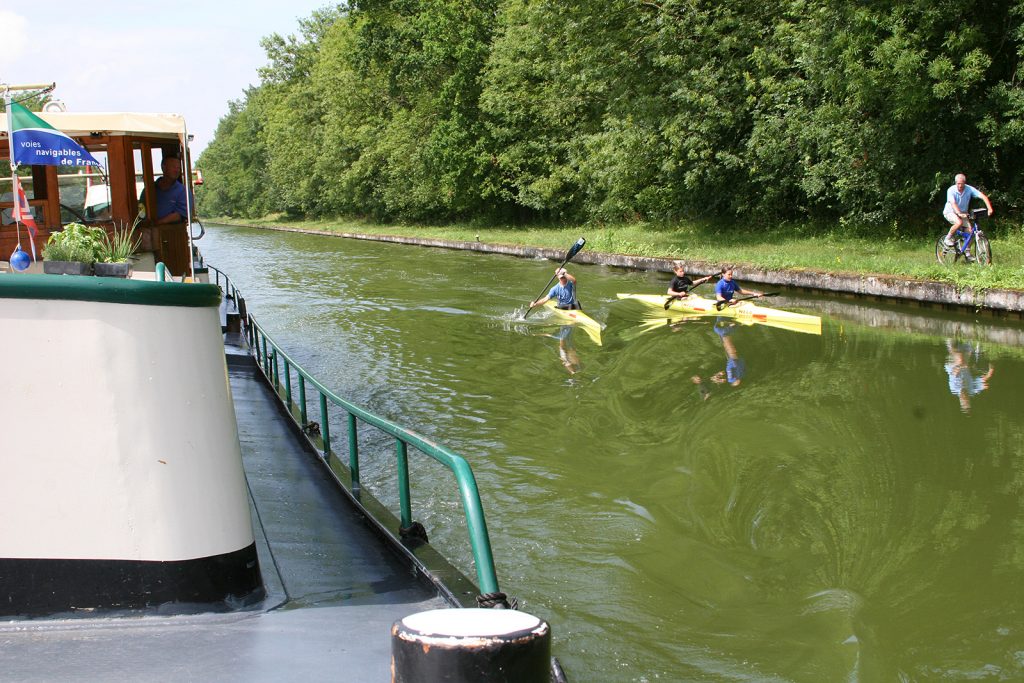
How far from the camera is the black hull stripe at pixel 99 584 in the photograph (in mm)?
3947

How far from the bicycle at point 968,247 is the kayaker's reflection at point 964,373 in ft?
13.7

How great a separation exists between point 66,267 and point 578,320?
16.0m

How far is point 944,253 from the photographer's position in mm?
20203

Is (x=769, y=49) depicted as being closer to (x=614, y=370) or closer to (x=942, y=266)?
(x=942, y=266)

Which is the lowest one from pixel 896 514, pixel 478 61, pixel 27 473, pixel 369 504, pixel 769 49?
pixel 896 514

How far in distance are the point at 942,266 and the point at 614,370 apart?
27.4ft

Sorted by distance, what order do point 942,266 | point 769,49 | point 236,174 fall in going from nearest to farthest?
point 942,266
point 769,49
point 236,174

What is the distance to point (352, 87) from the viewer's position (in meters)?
64.9

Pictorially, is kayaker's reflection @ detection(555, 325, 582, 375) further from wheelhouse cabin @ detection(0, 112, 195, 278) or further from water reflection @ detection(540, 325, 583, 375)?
wheelhouse cabin @ detection(0, 112, 195, 278)

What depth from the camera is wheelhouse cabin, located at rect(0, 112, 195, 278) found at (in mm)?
9055

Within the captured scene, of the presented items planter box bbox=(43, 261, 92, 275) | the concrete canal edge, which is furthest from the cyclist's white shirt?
planter box bbox=(43, 261, 92, 275)

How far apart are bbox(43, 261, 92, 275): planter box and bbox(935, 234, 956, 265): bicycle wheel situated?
1913 cm

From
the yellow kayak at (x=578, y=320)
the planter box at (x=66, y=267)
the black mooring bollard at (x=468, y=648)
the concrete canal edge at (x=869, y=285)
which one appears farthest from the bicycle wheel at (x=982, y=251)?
the black mooring bollard at (x=468, y=648)

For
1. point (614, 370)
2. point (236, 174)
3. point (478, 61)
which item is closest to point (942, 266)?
point (614, 370)
